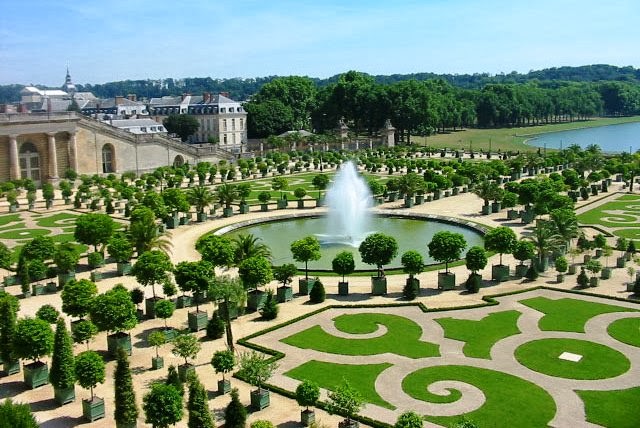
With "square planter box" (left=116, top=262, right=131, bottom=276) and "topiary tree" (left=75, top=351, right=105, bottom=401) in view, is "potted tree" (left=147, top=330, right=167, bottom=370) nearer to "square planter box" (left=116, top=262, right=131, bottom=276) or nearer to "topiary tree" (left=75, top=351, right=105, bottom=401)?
"topiary tree" (left=75, top=351, right=105, bottom=401)

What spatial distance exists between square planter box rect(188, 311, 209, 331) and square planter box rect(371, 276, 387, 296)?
9700 mm

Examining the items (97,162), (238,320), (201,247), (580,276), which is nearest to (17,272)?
(201,247)

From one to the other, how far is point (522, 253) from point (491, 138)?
382ft

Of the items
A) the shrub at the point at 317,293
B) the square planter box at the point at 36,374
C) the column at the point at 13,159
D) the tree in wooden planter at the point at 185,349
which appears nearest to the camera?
the tree in wooden planter at the point at 185,349

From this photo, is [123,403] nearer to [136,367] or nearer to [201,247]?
[136,367]

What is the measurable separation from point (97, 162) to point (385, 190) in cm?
4148

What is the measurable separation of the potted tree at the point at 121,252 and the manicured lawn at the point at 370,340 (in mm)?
15392

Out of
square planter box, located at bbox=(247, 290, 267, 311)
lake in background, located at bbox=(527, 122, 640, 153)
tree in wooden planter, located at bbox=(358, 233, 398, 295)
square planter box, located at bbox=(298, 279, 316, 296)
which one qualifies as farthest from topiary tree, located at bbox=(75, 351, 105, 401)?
lake in background, located at bbox=(527, 122, 640, 153)

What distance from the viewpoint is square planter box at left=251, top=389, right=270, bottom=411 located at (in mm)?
25281

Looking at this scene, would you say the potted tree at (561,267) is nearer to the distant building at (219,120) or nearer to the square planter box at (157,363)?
the square planter box at (157,363)

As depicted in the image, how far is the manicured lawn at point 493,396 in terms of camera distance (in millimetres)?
24078

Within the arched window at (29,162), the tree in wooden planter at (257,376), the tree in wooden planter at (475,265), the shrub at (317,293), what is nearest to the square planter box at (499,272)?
the tree in wooden planter at (475,265)

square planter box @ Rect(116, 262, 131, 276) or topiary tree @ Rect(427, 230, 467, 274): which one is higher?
topiary tree @ Rect(427, 230, 467, 274)

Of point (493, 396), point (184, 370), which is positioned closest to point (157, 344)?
point (184, 370)
